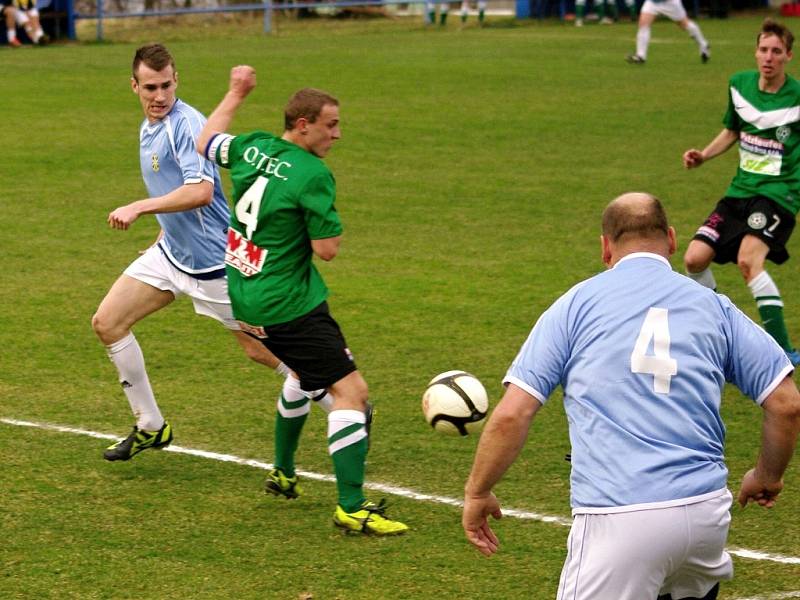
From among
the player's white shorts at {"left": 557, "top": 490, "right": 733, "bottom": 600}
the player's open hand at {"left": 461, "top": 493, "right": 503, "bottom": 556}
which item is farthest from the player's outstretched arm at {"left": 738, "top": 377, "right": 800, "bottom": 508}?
the player's open hand at {"left": 461, "top": 493, "right": 503, "bottom": 556}

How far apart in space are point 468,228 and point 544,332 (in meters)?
10.1

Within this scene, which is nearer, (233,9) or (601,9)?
(233,9)

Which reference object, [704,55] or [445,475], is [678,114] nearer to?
[704,55]

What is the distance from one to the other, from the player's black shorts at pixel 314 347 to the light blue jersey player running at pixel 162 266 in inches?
37.2

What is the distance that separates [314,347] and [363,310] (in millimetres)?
4652

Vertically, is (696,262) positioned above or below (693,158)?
below

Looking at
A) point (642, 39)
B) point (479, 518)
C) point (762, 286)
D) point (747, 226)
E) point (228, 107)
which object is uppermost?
point (228, 107)

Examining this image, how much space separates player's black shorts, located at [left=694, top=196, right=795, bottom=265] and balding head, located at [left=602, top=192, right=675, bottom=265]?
5542 millimetres

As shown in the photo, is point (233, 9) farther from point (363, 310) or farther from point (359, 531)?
point (359, 531)

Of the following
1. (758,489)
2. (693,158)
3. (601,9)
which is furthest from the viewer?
(601,9)

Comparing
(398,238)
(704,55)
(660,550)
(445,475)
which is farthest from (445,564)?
(704,55)

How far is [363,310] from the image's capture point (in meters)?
11.4

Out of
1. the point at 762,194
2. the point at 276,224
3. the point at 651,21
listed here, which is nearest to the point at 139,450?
the point at 276,224

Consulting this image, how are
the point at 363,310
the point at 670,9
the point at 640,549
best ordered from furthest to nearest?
the point at 670,9
the point at 363,310
the point at 640,549
